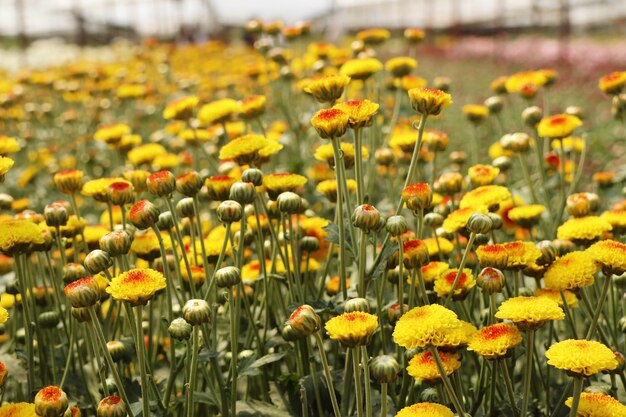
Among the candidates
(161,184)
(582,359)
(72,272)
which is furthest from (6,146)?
(582,359)

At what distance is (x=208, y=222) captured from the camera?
269cm

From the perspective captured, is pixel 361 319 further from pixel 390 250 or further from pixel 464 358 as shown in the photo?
pixel 464 358

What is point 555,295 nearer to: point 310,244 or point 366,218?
point 366,218

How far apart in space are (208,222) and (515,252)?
4.75 ft

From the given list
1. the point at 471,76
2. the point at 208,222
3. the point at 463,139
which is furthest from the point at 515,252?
the point at 471,76

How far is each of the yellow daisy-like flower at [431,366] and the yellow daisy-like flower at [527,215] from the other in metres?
0.78

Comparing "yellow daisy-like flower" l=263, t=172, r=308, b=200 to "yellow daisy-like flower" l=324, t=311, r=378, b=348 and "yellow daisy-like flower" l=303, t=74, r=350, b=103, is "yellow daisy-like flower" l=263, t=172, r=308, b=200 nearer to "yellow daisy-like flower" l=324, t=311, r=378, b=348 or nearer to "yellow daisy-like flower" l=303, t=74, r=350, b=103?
"yellow daisy-like flower" l=303, t=74, r=350, b=103

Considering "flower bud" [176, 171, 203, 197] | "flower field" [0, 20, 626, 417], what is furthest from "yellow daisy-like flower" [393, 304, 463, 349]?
"flower bud" [176, 171, 203, 197]

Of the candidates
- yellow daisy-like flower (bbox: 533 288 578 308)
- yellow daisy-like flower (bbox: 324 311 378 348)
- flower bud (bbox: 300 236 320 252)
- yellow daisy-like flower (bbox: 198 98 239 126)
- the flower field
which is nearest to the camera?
yellow daisy-like flower (bbox: 324 311 378 348)

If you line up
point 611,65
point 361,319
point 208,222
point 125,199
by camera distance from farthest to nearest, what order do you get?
point 611,65, point 208,222, point 125,199, point 361,319

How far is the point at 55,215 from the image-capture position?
5.90 feet

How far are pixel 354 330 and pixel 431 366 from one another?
9.5 inches

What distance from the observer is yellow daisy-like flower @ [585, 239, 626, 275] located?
57.6 inches

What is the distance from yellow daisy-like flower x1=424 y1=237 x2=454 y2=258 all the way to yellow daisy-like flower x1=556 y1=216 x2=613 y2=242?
32cm
